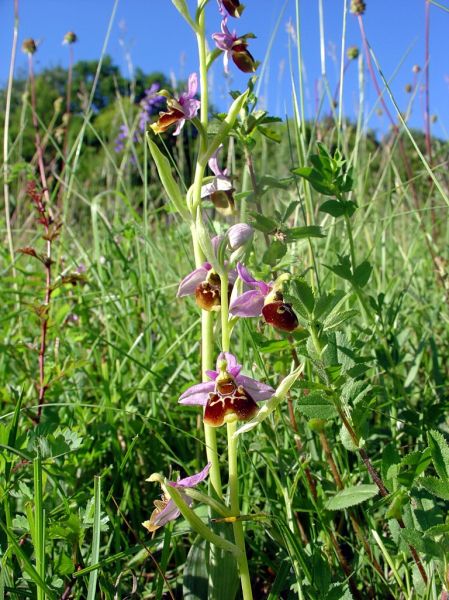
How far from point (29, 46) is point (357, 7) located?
1.26m

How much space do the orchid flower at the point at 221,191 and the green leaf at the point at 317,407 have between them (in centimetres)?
40

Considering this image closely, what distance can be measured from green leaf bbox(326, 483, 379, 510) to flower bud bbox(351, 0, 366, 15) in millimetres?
1517

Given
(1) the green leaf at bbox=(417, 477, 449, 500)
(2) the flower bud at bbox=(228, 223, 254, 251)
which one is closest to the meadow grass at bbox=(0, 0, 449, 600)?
(1) the green leaf at bbox=(417, 477, 449, 500)

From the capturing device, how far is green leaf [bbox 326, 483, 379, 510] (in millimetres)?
719

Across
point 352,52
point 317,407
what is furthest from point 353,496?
point 352,52

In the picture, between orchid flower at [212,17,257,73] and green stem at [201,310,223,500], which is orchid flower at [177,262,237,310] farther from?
orchid flower at [212,17,257,73]

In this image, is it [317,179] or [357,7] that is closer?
[317,179]

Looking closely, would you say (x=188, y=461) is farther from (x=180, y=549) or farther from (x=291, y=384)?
(x=291, y=384)

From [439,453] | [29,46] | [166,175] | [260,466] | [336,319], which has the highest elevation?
[29,46]

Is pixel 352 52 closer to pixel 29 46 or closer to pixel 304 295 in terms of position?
pixel 29 46

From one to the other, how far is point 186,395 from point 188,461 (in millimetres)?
426

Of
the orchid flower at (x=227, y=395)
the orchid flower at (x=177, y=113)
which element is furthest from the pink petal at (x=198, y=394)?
the orchid flower at (x=177, y=113)

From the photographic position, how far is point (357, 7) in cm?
180

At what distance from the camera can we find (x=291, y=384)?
71 cm
